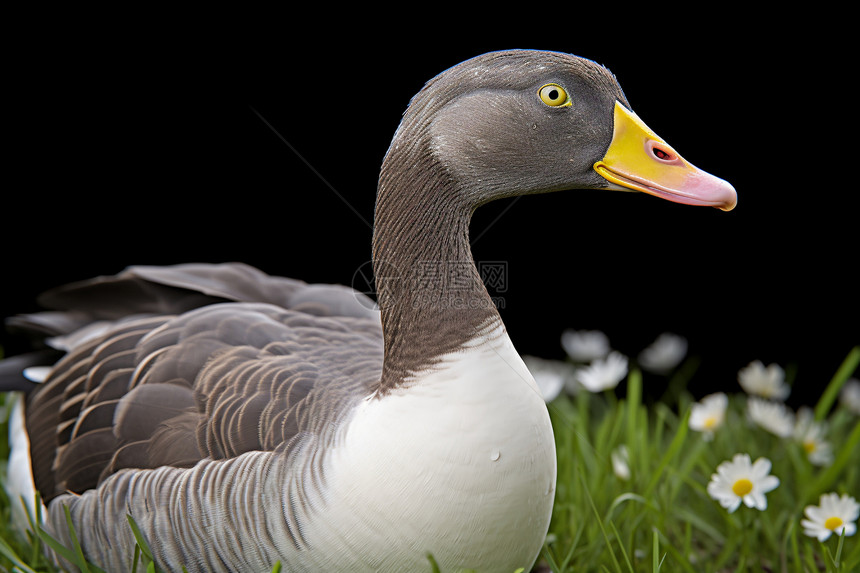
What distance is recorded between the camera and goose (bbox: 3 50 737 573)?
214cm

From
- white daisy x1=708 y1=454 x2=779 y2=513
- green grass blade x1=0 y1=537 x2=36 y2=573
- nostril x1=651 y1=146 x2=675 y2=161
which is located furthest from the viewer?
white daisy x1=708 y1=454 x2=779 y2=513

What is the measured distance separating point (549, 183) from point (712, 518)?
1.69 meters

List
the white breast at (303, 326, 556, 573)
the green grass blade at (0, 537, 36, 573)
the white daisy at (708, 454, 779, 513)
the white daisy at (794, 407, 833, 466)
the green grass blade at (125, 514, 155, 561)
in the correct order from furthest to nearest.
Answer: the white daisy at (794, 407, 833, 466) < the white daisy at (708, 454, 779, 513) < the green grass blade at (0, 537, 36, 573) < the green grass blade at (125, 514, 155, 561) < the white breast at (303, 326, 556, 573)

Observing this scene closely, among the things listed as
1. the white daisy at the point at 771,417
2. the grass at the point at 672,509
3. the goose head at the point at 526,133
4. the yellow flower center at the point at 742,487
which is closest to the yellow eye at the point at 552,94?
the goose head at the point at 526,133

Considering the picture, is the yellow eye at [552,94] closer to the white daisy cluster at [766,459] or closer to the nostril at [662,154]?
the nostril at [662,154]

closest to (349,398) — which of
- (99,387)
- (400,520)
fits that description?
(400,520)

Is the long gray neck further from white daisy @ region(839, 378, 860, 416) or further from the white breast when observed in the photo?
white daisy @ region(839, 378, 860, 416)

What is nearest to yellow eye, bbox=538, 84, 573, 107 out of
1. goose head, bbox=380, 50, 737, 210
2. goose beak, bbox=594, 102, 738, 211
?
goose head, bbox=380, 50, 737, 210

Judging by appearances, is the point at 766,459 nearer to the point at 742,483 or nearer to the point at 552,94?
the point at 742,483

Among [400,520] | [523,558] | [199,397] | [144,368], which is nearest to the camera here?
[400,520]

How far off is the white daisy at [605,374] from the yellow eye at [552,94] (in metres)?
1.65

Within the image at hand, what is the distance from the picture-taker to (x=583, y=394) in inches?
157

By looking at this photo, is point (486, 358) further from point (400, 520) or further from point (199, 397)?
point (199, 397)

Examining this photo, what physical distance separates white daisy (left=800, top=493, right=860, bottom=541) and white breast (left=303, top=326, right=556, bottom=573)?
1075mm
